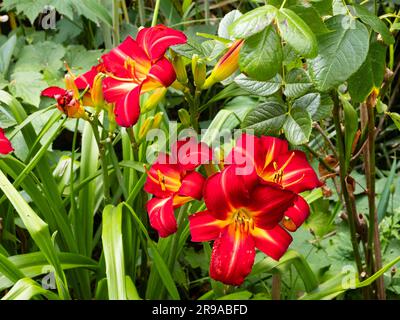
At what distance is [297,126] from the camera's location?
0.82m

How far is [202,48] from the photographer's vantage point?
0.85 metres

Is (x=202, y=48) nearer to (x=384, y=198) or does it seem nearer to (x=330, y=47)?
(x=330, y=47)

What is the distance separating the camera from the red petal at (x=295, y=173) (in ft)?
2.77

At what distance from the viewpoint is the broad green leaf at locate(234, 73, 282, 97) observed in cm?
84

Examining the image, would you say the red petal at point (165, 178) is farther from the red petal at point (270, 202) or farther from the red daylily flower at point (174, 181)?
the red petal at point (270, 202)

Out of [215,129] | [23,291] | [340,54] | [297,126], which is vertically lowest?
[23,291]

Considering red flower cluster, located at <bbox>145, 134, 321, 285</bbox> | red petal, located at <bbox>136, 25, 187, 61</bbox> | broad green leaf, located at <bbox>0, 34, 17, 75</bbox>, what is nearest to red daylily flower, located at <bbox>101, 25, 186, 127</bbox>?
red petal, located at <bbox>136, 25, 187, 61</bbox>

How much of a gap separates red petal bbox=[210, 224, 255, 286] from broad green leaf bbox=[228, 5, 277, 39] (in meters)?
0.27

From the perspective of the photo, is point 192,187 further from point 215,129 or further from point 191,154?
point 215,129

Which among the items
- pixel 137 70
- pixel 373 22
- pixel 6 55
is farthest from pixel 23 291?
pixel 6 55

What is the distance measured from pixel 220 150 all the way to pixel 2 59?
0.91 m

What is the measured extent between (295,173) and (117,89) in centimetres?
27

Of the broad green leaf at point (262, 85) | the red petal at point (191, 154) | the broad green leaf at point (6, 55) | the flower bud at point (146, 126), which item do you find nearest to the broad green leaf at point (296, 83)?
the broad green leaf at point (262, 85)
